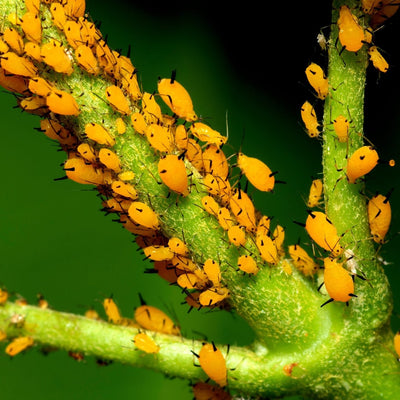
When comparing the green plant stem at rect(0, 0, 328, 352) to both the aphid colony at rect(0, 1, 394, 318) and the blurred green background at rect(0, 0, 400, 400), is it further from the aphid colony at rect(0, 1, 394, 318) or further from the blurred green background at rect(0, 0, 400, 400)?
the blurred green background at rect(0, 0, 400, 400)

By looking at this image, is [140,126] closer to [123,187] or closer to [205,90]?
[123,187]

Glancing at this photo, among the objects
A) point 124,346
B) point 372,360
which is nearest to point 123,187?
point 124,346

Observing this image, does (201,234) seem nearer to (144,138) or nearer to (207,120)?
(144,138)

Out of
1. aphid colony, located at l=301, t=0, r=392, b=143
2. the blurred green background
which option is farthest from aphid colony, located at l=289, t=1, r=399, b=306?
Answer: the blurred green background

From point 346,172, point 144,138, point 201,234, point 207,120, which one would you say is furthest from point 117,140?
point 207,120

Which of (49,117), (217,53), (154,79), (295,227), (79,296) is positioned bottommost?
(79,296)

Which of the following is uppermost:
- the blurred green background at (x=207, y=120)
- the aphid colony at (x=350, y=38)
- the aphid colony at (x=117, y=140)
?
the aphid colony at (x=350, y=38)

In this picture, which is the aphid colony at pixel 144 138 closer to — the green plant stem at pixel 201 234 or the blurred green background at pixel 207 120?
the green plant stem at pixel 201 234

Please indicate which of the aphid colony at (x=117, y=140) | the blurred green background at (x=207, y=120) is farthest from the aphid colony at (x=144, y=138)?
the blurred green background at (x=207, y=120)

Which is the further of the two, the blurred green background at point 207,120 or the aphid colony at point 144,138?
the blurred green background at point 207,120
